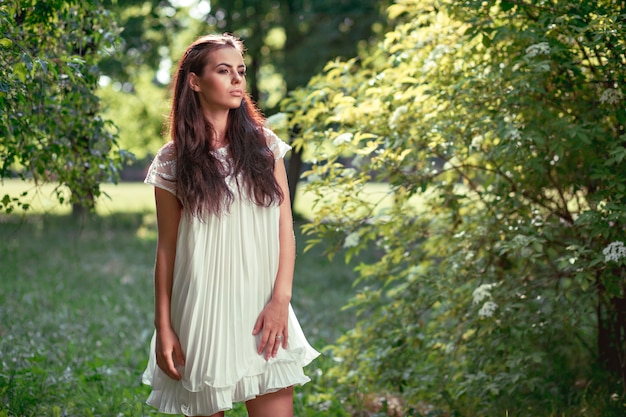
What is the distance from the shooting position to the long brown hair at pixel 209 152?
2.85 metres

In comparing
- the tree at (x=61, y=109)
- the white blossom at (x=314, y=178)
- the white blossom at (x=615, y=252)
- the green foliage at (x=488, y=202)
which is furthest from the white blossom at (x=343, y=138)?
the white blossom at (x=615, y=252)

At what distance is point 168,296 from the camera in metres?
2.94

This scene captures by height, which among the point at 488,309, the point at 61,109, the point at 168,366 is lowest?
the point at 168,366

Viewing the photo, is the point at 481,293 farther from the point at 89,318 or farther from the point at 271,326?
the point at 89,318

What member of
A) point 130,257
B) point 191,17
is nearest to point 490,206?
point 130,257

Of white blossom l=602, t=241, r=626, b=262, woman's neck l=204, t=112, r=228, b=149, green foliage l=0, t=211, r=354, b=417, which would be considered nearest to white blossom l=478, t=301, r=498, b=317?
white blossom l=602, t=241, r=626, b=262

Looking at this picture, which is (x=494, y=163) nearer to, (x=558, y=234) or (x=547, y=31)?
(x=558, y=234)

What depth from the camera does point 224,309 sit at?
9.41 ft

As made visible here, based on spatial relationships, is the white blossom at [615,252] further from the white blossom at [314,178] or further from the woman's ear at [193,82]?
the woman's ear at [193,82]

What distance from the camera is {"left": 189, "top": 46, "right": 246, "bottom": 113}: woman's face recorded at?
2.94m

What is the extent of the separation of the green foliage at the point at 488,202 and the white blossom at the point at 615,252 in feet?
0.54

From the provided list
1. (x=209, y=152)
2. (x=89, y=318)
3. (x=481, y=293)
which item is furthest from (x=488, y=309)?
(x=89, y=318)

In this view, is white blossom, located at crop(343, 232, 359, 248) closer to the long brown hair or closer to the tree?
the tree

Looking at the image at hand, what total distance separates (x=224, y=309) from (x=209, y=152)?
0.58 metres
